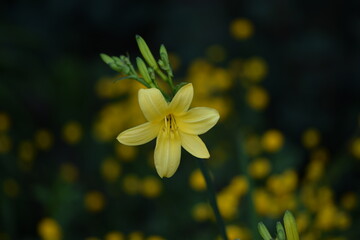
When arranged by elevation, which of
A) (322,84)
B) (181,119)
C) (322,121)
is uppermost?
(322,84)

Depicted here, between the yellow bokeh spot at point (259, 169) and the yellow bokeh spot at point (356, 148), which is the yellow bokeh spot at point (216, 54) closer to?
the yellow bokeh spot at point (259, 169)

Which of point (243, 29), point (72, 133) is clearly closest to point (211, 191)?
point (243, 29)

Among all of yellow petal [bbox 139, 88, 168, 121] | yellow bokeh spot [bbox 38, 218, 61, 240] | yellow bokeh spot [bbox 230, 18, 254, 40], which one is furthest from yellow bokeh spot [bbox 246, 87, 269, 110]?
yellow petal [bbox 139, 88, 168, 121]

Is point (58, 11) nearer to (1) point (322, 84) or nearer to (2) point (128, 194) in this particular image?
(2) point (128, 194)

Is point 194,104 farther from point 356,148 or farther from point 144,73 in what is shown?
point 144,73

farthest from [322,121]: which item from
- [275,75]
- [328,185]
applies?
[328,185]

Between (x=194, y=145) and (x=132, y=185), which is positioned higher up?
(x=132, y=185)

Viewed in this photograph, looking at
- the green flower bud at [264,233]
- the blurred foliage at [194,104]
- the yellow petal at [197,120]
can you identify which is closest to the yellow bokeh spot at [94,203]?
the blurred foliage at [194,104]
